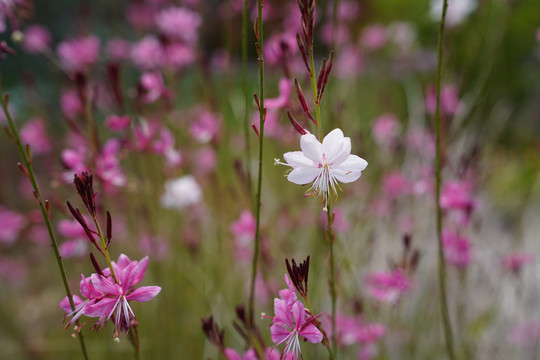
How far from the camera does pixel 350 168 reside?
574 mm

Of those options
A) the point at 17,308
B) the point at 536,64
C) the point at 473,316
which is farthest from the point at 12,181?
the point at 536,64

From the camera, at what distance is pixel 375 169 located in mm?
2248

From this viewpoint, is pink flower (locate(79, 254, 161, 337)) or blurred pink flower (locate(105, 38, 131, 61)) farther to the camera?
blurred pink flower (locate(105, 38, 131, 61))

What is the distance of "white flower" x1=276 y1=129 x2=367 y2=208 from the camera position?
21.6 inches

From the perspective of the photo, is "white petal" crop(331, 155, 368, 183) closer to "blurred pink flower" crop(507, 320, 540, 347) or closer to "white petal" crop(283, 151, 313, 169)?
"white petal" crop(283, 151, 313, 169)

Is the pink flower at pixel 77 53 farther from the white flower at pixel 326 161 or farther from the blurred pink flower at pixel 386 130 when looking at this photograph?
the blurred pink flower at pixel 386 130

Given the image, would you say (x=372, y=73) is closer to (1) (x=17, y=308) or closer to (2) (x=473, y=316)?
(2) (x=473, y=316)

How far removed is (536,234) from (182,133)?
199cm

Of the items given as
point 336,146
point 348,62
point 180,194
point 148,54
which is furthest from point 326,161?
point 348,62

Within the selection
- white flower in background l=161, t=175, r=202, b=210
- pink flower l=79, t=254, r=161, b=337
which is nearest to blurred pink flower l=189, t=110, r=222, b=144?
white flower in background l=161, t=175, r=202, b=210

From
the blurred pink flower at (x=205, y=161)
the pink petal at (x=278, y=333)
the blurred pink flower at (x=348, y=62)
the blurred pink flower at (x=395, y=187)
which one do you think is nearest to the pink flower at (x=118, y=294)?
the pink petal at (x=278, y=333)

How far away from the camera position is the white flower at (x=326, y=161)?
0.55 metres

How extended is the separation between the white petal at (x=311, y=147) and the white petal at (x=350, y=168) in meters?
0.04

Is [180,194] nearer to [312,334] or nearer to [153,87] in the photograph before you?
[153,87]
